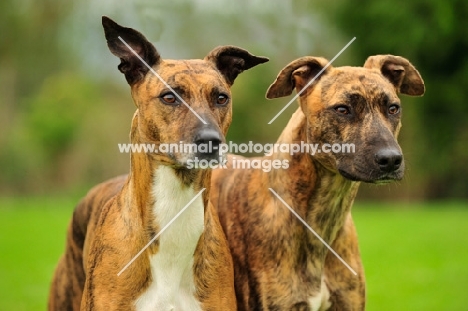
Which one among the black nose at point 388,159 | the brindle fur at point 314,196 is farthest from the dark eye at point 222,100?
the black nose at point 388,159

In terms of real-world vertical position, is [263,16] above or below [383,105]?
above

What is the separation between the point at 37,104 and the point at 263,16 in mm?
11759

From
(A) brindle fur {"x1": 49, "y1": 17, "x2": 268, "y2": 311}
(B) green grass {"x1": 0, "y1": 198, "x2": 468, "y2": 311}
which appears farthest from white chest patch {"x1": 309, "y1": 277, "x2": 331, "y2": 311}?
(B) green grass {"x1": 0, "y1": 198, "x2": 468, "y2": 311}

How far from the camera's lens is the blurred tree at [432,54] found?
87.7ft

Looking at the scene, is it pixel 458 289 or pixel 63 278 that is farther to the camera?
pixel 458 289

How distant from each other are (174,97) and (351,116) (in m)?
1.27

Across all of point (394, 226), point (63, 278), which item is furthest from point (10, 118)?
point (63, 278)

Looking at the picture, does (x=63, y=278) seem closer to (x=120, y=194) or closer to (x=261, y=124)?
(x=120, y=194)

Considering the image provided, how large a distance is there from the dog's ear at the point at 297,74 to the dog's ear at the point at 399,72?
406mm

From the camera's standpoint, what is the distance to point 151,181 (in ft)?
Result: 16.6

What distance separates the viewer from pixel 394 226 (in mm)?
19578

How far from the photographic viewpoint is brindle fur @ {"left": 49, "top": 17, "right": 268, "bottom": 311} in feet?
16.1

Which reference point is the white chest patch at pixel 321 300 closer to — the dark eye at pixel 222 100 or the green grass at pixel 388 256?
the dark eye at pixel 222 100

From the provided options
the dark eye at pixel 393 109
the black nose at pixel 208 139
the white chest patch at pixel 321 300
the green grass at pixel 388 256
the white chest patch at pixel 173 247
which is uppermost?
the dark eye at pixel 393 109
